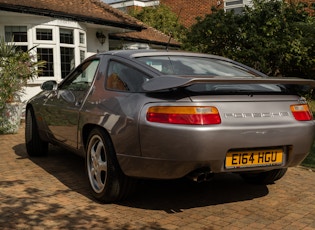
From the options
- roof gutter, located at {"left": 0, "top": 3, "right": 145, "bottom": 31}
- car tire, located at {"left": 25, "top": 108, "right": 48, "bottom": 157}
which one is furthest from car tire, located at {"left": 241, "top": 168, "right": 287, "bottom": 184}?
roof gutter, located at {"left": 0, "top": 3, "right": 145, "bottom": 31}

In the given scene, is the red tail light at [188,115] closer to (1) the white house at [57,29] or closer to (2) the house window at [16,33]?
(1) the white house at [57,29]

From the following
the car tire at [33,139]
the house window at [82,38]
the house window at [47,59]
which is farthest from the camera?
the house window at [82,38]

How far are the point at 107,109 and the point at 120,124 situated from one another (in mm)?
342

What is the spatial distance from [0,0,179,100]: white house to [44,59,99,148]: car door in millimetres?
6310

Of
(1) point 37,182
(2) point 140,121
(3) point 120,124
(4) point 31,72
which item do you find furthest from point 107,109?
(4) point 31,72

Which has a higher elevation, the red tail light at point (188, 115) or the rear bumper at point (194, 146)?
the red tail light at point (188, 115)

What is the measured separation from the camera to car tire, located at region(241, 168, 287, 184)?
4539 mm

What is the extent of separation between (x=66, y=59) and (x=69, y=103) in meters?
9.41

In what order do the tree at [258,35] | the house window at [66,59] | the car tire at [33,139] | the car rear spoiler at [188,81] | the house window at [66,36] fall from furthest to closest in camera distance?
the house window at [66,59] < the house window at [66,36] < the tree at [258,35] < the car tire at [33,139] < the car rear spoiler at [188,81]

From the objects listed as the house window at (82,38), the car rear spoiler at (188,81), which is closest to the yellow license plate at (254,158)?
the car rear spoiler at (188,81)

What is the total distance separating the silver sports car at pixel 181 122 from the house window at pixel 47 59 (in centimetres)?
917

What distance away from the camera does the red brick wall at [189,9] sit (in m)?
27.6

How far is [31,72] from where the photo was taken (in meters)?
9.87

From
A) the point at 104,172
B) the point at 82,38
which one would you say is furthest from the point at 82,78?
the point at 82,38
